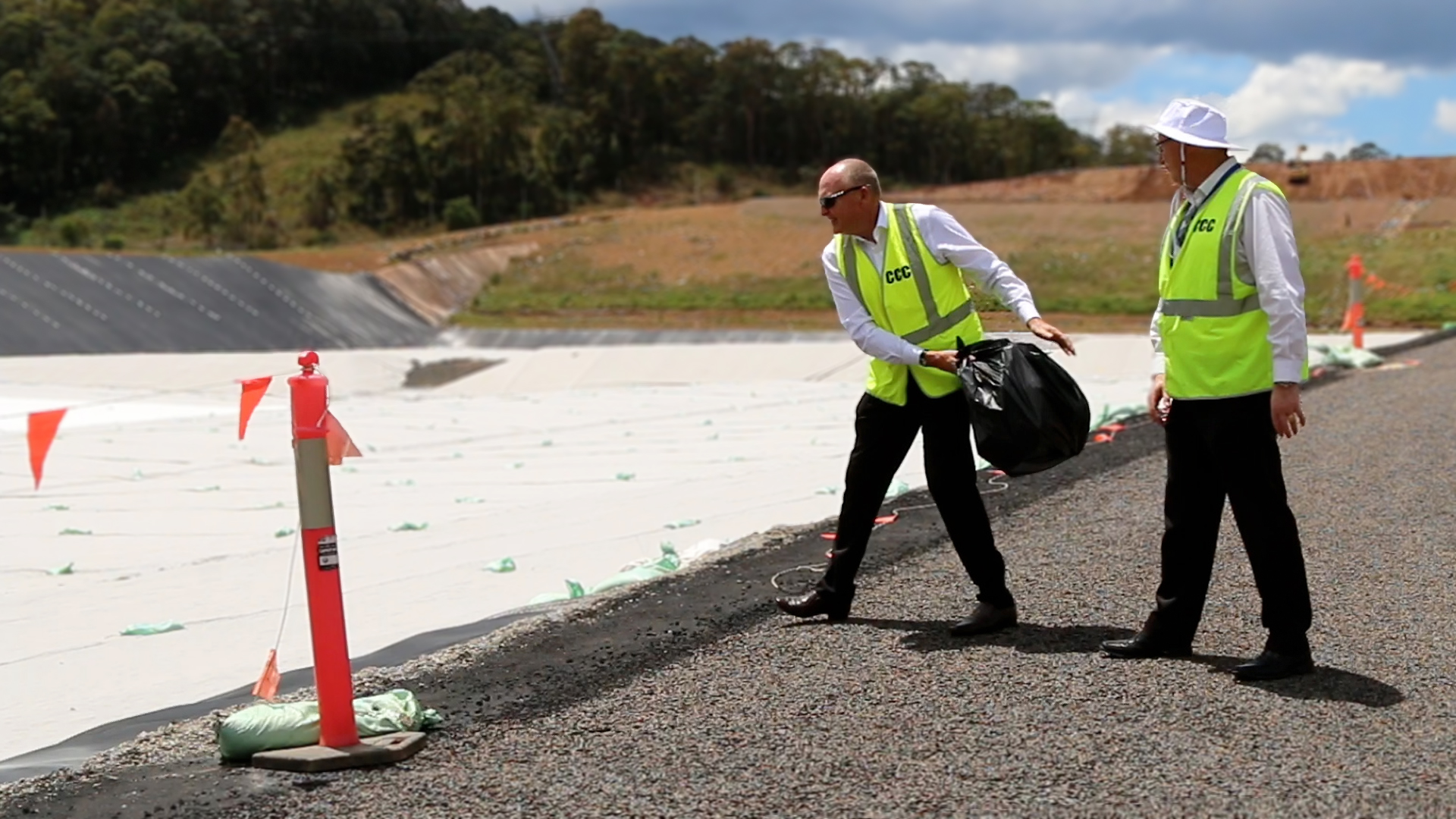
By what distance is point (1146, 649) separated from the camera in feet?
18.2

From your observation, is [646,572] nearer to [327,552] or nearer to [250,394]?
[250,394]

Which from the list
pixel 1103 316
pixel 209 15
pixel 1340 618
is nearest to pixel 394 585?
pixel 1340 618

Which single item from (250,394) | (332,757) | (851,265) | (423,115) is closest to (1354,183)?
(423,115)

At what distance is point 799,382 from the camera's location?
2367cm

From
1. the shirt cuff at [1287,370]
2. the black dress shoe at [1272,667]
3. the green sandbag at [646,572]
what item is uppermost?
the shirt cuff at [1287,370]

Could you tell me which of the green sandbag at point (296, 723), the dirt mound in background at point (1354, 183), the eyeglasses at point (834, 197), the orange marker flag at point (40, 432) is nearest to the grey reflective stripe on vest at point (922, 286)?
the eyeglasses at point (834, 197)

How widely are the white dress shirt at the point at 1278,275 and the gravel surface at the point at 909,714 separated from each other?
110 cm

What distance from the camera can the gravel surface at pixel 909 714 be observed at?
4238mm

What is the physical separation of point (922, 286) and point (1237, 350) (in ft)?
4.23

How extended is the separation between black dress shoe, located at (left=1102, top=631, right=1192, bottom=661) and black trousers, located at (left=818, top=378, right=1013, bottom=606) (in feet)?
1.86

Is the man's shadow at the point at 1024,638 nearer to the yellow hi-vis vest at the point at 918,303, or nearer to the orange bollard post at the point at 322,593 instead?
the yellow hi-vis vest at the point at 918,303

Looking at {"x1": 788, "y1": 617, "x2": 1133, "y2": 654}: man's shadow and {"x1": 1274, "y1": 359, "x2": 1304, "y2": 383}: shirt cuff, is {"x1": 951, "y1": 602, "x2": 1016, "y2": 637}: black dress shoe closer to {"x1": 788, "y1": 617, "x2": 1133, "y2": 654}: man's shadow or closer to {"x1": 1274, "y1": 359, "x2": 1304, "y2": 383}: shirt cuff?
{"x1": 788, "y1": 617, "x2": 1133, "y2": 654}: man's shadow

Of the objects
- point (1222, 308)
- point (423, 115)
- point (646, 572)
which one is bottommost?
point (646, 572)

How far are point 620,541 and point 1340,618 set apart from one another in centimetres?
461
